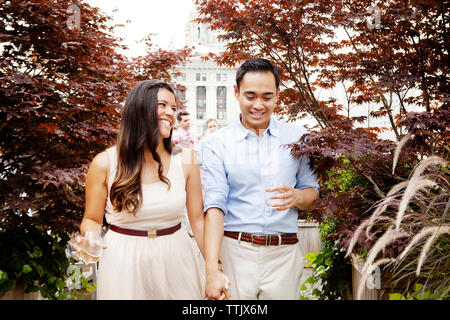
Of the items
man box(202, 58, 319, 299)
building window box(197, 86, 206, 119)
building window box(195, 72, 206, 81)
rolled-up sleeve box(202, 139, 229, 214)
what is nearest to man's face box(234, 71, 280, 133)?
man box(202, 58, 319, 299)

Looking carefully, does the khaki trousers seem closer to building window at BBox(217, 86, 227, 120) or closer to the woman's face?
the woman's face

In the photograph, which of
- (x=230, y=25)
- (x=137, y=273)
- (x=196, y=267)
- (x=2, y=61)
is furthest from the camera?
(x=230, y=25)

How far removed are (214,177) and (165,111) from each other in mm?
447

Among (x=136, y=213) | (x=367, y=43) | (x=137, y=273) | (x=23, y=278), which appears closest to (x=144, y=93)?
(x=136, y=213)

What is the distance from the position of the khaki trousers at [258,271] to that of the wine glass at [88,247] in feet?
2.13

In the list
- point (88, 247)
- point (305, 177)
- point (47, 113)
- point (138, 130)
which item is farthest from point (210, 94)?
point (88, 247)

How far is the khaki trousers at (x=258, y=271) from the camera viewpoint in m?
2.00

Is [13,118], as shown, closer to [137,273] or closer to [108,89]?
[108,89]

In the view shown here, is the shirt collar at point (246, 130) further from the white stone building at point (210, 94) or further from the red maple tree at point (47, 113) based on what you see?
the white stone building at point (210, 94)

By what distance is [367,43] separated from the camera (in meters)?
3.57

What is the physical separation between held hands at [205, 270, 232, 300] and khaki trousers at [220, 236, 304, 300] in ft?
0.68

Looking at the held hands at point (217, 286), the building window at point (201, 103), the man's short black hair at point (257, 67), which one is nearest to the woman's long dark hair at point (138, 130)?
the man's short black hair at point (257, 67)

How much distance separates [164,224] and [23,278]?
190cm

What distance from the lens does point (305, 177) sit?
2.25 meters
